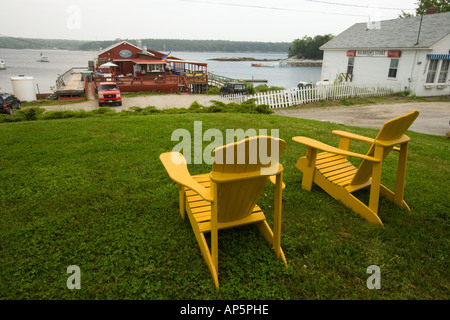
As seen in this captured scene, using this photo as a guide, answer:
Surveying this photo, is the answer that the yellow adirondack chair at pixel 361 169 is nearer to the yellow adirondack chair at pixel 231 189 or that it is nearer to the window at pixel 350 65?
the yellow adirondack chair at pixel 231 189

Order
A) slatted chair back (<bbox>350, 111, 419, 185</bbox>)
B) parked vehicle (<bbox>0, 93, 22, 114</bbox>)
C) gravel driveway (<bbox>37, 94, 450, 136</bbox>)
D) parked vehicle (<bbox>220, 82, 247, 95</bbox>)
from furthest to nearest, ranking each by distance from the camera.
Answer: parked vehicle (<bbox>220, 82, 247, 95</bbox>), parked vehicle (<bbox>0, 93, 22, 114</bbox>), gravel driveway (<bbox>37, 94, 450, 136</bbox>), slatted chair back (<bbox>350, 111, 419, 185</bbox>)

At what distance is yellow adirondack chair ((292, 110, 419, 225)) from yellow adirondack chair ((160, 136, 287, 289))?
1234 mm

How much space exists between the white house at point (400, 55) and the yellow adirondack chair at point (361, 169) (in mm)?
20300

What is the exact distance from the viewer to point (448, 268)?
105 inches

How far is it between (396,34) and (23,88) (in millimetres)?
31615

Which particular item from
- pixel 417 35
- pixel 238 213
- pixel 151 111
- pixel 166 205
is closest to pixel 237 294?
pixel 238 213

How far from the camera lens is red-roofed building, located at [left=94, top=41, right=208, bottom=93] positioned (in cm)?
Result: 2938

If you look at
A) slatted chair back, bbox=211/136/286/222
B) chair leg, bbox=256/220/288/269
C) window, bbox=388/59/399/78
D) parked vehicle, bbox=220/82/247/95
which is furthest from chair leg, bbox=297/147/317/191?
parked vehicle, bbox=220/82/247/95

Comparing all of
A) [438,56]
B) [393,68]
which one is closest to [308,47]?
[393,68]

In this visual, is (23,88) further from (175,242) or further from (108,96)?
(175,242)

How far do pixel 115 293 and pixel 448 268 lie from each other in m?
2.97

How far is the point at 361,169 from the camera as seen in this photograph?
3473mm

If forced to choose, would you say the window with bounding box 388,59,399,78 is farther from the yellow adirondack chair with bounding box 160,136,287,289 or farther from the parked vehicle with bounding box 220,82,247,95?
the yellow adirondack chair with bounding box 160,136,287,289

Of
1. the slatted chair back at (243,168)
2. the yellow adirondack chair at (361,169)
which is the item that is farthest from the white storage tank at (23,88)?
the slatted chair back at (243,168)
